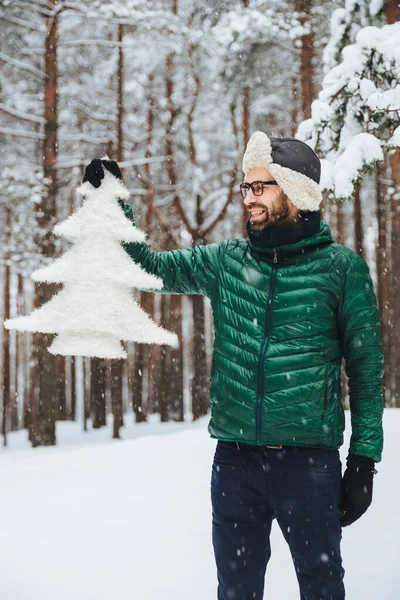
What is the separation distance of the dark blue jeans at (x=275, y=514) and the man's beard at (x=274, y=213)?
0.97m

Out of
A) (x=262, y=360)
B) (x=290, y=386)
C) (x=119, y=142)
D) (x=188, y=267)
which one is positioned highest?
(x=119, y=142)

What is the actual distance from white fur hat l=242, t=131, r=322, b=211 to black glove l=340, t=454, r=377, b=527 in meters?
1.13

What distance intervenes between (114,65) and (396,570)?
44.0 feet

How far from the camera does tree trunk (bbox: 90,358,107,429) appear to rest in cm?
1853

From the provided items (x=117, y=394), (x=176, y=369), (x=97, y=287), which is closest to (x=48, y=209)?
(x=117, y=394)

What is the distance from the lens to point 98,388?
62.7 feet

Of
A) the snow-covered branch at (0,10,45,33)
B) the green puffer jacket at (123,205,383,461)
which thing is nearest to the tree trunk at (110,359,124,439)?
the snow-covered branch at (0,10,45,33)

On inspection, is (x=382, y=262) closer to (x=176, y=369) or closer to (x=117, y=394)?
(x=176, y=369)

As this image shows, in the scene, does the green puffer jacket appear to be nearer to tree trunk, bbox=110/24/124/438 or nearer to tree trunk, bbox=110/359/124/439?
tree trunk, bbox=110/24/124/438

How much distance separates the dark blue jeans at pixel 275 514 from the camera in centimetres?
247

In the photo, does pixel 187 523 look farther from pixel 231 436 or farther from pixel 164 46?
pixel 164 46

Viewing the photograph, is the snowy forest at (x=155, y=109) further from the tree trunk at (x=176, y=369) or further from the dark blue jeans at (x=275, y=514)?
the dark blue jeans at (x=275, y=514)

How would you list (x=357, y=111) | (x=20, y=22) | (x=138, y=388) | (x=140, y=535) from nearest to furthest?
(x=140, y=535) < (x=357, y=111) < (x=20, y=22) < (x=138, y=388)

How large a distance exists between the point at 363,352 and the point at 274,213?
72 centimetres
